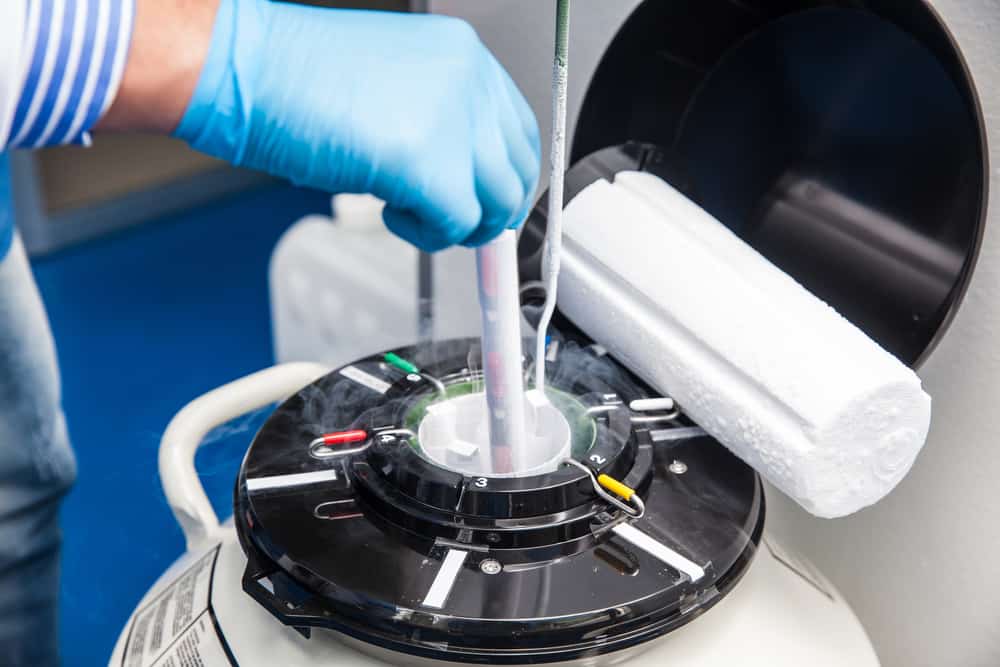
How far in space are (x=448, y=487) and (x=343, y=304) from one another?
107 cm

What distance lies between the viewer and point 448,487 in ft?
2.08

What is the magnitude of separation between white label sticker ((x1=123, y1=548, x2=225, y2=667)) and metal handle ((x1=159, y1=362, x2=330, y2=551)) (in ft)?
0.12

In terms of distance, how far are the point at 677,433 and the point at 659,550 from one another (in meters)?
0.16

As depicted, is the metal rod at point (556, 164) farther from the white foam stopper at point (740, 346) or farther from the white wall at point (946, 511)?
the white wall at point (946, 511)

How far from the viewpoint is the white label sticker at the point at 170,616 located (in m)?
0.70

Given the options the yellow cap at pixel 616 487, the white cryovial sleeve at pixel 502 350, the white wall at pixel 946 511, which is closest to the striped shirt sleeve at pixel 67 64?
the white cryovial sleeve at pixel 502 350

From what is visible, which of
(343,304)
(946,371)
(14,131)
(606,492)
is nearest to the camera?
(14,131)

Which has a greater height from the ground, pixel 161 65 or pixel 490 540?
pixel 161 65

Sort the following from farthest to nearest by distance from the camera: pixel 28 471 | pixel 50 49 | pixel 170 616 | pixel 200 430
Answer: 1. pixel 28 471
2. pixel 200 430
3. pixel 170 616
4. pixel 50 49

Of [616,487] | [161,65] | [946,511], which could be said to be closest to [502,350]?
[616,487]

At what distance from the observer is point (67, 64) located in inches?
20.9

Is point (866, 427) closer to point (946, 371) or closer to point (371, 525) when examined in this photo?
point (946, 371)

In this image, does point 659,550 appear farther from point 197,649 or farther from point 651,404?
point 197,649

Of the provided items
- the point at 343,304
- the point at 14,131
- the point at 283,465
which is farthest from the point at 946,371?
the point at 343,304
